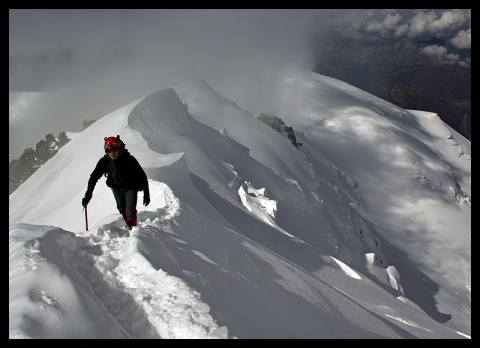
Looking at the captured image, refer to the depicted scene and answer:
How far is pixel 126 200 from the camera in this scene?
8.95 metres

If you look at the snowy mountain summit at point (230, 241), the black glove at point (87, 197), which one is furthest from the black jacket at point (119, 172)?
the snowy mountain summit at point (230, 241)

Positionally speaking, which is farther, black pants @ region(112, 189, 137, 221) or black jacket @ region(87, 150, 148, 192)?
black pants @ region(112, 189, 137, 221)

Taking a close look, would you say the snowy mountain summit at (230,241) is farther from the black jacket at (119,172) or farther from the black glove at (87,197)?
the black jacket at (119,172)

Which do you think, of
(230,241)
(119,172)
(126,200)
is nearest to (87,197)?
(126,200)

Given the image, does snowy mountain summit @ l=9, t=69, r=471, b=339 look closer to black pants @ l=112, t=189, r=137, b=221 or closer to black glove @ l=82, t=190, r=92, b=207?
black pants @ l=112, t=189, r=137, b=221

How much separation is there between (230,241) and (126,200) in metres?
4.01

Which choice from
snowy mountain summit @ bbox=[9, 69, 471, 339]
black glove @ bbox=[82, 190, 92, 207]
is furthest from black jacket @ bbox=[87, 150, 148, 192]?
snowy mountain summit @ bbox=[9, 69, 471, 339]

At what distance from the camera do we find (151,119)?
76.6 ft

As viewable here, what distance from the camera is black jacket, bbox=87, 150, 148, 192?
341 inches

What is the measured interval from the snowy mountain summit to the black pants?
0.42 meters

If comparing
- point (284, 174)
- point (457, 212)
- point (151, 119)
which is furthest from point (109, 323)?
point (457, 212)

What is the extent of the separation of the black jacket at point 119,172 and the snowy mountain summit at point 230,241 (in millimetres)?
895

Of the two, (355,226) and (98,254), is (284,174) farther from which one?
(98,254)
